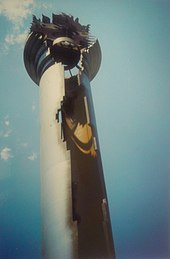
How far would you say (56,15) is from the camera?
32.8 ft

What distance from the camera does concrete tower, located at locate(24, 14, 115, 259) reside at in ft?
19.2

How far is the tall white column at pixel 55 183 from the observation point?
5703 mm

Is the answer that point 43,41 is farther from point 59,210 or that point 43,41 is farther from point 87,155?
point 59,210

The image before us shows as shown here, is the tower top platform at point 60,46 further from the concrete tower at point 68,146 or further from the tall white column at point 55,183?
the tall white column at point 55,183

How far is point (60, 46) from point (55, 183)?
4613 mm

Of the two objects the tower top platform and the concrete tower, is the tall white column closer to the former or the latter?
the concrete tower

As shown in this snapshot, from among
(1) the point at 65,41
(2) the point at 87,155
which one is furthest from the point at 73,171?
(1) the point at 65,41

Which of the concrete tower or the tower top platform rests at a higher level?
the tower top platform

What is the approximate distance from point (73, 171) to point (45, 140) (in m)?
1.41

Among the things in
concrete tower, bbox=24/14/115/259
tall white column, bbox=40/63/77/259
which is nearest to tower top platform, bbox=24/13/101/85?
concrete tower, bbox=24/14/115/259

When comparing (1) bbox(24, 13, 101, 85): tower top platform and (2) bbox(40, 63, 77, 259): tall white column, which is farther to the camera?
(1) bbox(24, 13, 101, 85): tower top platform

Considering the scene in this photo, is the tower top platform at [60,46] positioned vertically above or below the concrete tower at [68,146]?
above

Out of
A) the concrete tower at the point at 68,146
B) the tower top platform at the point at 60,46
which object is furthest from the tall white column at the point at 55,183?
the tower top platform at the point at 60,46

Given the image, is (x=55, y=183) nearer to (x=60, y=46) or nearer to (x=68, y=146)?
(x=68, y=146)
